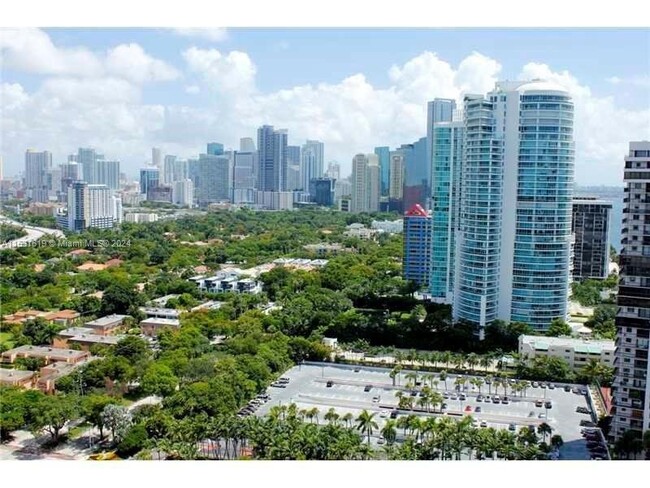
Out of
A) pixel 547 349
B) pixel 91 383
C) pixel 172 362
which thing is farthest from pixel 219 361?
pixel 547 349

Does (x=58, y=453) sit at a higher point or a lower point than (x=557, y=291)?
lower

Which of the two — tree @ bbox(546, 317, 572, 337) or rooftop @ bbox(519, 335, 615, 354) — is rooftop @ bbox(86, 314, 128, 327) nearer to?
rooftop @ bbox(519, 335, 615, 354)

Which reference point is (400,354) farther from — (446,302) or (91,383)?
(91,383)

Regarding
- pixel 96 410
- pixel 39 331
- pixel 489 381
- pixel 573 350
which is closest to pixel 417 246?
pixel 573 350

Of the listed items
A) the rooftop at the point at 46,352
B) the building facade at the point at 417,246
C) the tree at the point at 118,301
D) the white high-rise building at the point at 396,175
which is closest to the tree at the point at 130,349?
the rooftop at the point at 46,352

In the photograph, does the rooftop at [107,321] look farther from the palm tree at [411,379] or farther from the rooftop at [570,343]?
the rooftop at [570,343]

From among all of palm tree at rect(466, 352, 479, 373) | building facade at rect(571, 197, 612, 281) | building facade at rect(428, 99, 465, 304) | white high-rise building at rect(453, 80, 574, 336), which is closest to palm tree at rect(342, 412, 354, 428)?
palm tree at rect(466, 352, 479, 373)

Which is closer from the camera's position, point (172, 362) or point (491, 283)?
point (172, 362)
